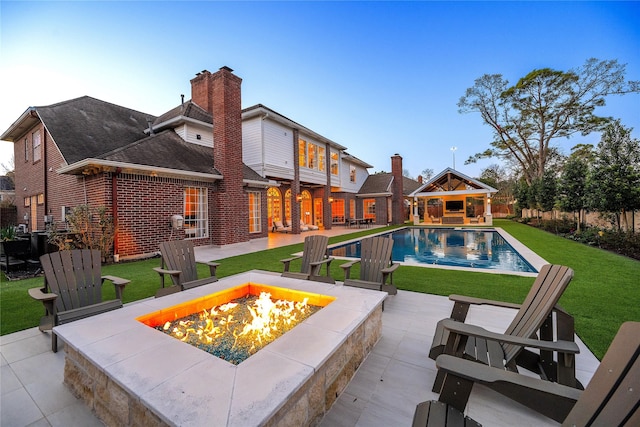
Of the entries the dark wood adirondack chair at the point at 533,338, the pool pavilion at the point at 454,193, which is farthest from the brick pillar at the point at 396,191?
the dark wood adirondack chair at the point at 533,338

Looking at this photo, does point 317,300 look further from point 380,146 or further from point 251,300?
point 380,146

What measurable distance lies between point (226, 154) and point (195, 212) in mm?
2659

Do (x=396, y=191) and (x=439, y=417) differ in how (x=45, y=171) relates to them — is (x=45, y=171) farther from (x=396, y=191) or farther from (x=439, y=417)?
(x=396, y=191)

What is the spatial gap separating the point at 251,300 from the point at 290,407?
246 cm

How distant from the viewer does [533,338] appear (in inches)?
79.8

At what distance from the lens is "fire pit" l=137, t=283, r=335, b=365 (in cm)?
256

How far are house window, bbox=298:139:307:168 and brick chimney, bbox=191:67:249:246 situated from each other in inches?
218

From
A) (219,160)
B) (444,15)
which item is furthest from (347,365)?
(444,15)

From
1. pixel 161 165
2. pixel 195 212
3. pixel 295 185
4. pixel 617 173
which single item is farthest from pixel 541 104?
pixel 161 165

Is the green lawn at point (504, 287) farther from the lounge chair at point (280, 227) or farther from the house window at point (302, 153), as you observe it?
the house window at point (302, 153)

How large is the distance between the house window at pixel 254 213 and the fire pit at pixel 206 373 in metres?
10.4

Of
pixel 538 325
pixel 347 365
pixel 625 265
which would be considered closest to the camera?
pixel 538 325

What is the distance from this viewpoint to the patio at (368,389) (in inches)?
74.8

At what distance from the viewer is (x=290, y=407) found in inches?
60.7
